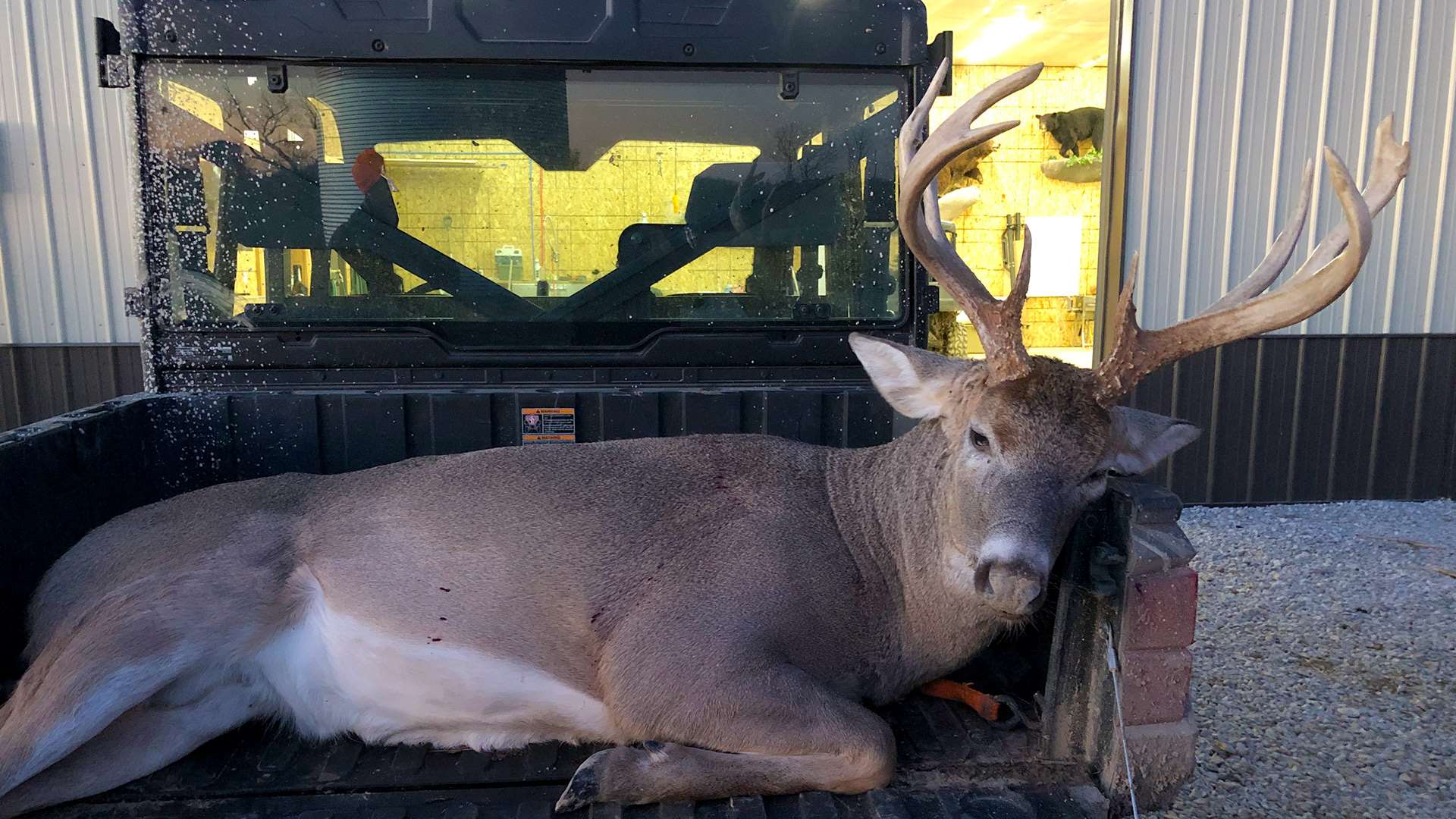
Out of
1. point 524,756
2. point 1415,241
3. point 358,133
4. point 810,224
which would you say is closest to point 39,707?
point 524,756

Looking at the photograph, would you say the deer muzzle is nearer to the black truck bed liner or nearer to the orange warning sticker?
the black truck bed liner

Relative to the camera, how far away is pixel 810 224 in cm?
349

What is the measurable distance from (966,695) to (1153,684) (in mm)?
609

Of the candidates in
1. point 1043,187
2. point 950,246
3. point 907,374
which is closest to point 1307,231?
point 950,246

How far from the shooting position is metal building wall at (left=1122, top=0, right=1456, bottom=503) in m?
7.58

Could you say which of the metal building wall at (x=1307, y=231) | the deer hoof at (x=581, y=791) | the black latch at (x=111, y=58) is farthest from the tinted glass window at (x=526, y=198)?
the metal building wall at (x=1307, y=231)

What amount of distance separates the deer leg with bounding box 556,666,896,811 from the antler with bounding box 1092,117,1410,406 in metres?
1.08

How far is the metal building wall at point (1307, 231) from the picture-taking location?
24.9 ft

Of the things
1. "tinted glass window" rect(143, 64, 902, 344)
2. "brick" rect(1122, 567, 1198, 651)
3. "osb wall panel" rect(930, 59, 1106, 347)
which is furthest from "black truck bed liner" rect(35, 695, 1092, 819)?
"osb wall panel" rect(930, 59, 1106, 347)

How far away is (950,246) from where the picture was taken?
107 inches

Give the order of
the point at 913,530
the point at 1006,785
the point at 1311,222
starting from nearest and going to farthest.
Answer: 1. the point at 1006,785
2. the point at 913,530
3. the point at 1311,222

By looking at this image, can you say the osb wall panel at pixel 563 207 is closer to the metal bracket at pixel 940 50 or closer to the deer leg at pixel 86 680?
the metal bracket at pixel 940 50

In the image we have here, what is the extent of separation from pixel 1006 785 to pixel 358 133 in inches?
117

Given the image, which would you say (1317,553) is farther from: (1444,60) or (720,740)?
(720,740)
